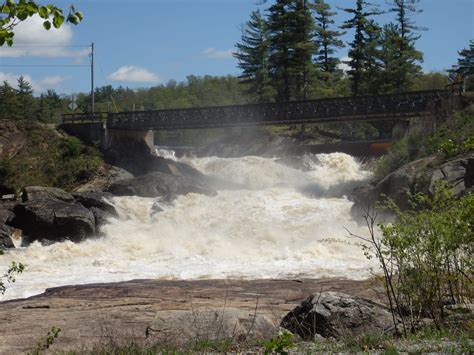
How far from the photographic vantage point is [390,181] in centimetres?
2627

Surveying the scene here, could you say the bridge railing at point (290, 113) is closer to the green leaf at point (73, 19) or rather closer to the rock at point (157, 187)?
the rock at point (157, 187)

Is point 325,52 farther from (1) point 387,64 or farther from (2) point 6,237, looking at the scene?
(2) point 6,237

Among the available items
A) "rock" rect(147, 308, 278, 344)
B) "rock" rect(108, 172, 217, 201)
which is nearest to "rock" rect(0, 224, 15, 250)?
"rock" rect(108, 172, 217, 201)

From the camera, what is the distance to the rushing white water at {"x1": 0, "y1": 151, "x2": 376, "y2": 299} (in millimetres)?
18984

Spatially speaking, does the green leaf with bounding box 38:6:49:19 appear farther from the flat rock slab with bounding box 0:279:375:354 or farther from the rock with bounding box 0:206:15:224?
the rock with bounding box 0:206:15:224

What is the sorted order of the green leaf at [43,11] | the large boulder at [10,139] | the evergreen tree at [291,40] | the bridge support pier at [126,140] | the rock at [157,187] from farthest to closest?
the evergreen tree at [291,40] < the bridge support pier at [126,140] < the large boulder at [10,139] < the rock at [157,187] < the green leaf at [43,11]

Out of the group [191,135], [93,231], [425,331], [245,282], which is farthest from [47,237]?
[191,135]

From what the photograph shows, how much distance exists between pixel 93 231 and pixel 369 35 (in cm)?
3630

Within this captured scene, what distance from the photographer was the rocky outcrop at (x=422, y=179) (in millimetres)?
22744

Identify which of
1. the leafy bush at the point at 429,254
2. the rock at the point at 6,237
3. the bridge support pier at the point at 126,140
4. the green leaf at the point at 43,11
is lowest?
the rock at the point at 6,237

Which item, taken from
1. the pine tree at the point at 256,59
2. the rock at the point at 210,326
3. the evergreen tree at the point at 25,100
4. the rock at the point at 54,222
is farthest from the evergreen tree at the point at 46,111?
the rock at the point at 210,326

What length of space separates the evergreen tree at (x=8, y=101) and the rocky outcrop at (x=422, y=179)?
50978 mm

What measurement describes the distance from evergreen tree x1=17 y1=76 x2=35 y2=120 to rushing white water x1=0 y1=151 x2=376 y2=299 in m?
41.2

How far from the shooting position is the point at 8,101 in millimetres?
70562
